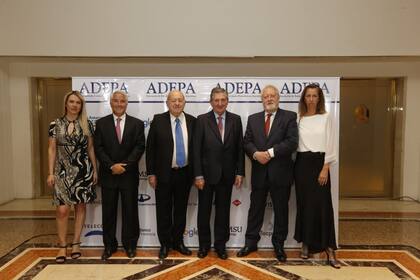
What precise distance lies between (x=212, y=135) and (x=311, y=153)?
2.96ft

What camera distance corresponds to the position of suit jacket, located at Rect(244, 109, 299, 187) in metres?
3.38

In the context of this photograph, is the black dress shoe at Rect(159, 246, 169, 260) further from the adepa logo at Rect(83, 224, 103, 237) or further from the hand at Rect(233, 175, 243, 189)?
the hand at Rect(233, 175, 243, 189)

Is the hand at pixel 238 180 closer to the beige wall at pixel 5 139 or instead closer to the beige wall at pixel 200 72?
the beige wall at pixel 200 72

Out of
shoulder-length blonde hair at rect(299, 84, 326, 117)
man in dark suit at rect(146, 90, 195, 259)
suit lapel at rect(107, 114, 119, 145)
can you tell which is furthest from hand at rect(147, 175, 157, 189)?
shoulder-length blonde hair at rect(299, 84, 326, 117)

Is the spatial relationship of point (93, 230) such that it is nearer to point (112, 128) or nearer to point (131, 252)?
point (131, 252)

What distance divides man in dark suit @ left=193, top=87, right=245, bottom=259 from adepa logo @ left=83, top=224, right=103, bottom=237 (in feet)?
3.48

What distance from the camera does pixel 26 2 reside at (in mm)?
5164

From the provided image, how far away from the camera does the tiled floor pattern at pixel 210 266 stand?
10.4 feet

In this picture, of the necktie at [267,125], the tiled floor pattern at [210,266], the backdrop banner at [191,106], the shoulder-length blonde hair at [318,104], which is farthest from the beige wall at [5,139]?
the shoulder-length blonde hair at [318,104]

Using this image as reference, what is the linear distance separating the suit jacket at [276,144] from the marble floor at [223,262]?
0.77 m

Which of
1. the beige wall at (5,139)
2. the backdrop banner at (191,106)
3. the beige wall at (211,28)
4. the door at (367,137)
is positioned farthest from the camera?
the door at (367,137)

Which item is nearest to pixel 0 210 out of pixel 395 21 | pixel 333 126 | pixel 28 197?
pixel 28 197

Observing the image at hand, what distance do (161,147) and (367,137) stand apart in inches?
161

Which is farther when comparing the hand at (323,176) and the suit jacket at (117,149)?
the suit jacket at (117,149)
